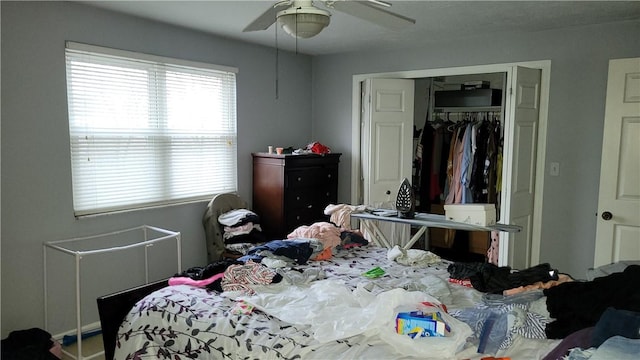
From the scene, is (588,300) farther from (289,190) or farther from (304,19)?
(289,190)

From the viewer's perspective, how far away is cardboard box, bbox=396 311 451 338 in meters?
1.91

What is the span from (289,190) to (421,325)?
2735 mm

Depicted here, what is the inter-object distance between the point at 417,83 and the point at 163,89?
2.98 m

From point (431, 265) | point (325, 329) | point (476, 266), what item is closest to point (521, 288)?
point (476, 266)

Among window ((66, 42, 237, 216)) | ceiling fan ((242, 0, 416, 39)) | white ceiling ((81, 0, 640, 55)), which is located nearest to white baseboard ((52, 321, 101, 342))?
window ((66, 42, 237, 216))

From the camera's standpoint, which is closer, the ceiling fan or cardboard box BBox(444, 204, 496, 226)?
the ceiling fan

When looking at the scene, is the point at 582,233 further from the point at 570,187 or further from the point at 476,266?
the point at 476,266

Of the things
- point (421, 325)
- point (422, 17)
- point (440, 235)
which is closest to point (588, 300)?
point (421, 325)

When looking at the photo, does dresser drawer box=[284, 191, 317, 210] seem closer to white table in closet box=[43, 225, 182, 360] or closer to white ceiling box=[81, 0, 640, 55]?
white table in closet box=[43, 225, 182, 360]

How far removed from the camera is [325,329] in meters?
2.03

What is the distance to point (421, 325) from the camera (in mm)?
1928

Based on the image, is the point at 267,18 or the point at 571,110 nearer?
the point at 267,18

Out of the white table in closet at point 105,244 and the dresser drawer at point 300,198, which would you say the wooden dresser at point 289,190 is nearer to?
the dresser drawer at point 300,198

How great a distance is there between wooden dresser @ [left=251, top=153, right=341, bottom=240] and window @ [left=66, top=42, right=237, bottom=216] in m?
0.28
